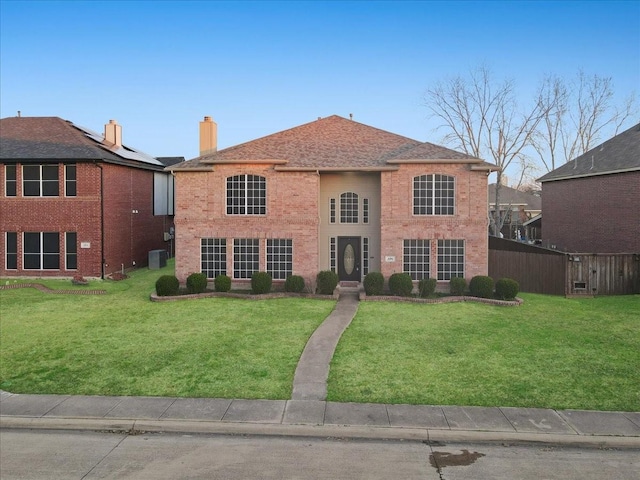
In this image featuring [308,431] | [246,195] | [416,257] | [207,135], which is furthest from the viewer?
[207,135]

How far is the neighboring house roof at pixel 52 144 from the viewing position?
25.4m

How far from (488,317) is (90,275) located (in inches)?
759

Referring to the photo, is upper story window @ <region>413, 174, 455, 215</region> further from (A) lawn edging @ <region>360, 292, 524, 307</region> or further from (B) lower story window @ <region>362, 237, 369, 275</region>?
(A) lawn edging @ <region>360, 292, 524, 307</region>

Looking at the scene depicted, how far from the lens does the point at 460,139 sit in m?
41.9

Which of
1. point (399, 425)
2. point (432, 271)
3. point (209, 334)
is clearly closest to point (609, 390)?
point (399, 425)

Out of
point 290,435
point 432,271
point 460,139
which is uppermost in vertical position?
point 460,139

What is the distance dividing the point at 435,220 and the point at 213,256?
10117 mm

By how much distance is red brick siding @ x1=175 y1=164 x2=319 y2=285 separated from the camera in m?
22.8

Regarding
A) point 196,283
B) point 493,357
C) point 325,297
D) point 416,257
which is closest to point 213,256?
point 196,283

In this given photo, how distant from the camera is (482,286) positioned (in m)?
20.8

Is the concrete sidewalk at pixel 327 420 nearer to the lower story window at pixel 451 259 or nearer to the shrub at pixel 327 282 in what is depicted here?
the shrub at pixel 327 282

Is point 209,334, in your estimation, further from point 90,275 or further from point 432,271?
point 90,275

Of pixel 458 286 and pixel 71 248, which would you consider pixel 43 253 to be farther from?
pixel 458 286

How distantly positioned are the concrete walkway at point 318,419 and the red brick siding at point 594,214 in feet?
62.8
